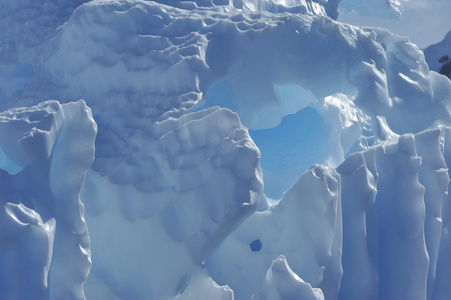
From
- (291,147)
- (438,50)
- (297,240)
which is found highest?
(297,240)

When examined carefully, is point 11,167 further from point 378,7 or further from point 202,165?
point 378,7

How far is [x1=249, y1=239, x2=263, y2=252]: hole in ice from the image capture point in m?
2.93

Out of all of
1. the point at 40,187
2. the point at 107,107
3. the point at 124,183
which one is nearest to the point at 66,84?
the point at 107,107

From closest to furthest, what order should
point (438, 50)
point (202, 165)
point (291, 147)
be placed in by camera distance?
point (202, 165)
point (291, 147)
point (438, 50)

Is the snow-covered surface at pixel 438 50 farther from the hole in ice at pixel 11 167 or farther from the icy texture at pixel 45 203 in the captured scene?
the icy texture at pixel 45 203

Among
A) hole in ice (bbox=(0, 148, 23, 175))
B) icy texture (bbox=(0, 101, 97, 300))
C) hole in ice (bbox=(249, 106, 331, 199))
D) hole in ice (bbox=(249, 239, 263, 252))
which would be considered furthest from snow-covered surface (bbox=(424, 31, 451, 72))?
icy texture (bbox=(0, 101, 97, 300))

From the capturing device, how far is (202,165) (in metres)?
2.64

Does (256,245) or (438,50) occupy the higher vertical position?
(256,245)

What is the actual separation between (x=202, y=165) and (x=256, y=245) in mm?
589

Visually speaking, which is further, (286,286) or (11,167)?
(11,167)

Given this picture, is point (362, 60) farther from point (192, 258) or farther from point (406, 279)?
point (192, 258)

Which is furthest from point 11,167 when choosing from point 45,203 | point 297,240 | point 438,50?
point 438,50

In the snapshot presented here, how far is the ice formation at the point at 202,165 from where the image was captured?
2.36 m

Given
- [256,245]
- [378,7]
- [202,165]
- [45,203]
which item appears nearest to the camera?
[45,203]
